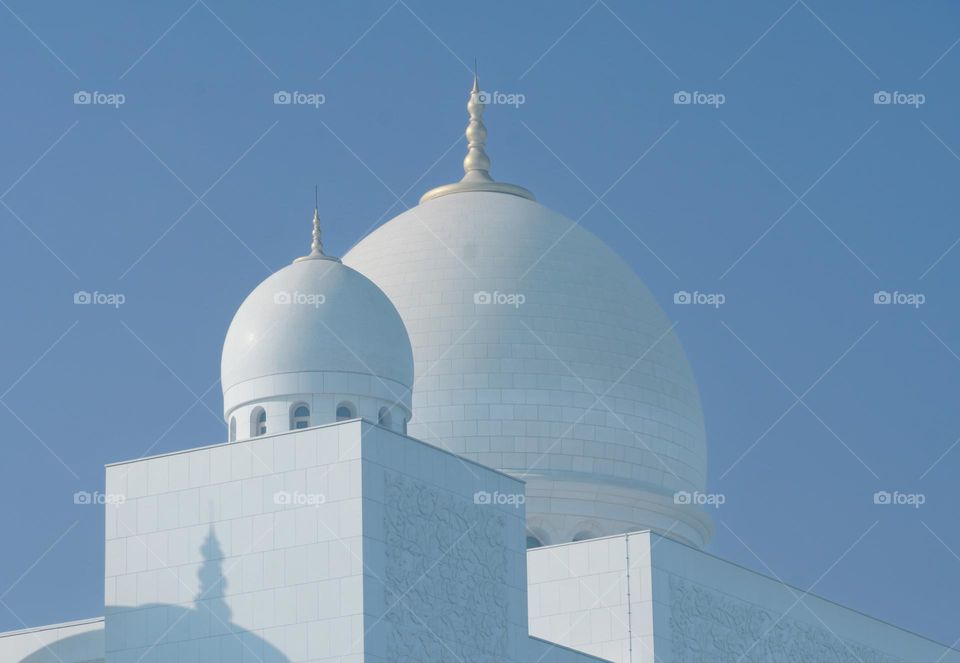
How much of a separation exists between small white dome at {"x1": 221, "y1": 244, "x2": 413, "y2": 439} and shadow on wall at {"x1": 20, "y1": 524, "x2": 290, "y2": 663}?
306 cm

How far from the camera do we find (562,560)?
116ft

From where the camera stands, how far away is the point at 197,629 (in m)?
29.6

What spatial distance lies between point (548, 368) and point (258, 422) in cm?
746

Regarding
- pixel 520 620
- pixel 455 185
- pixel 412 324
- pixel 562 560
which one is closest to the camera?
pixel 520 620

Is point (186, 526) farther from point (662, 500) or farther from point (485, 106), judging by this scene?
point (485, 106)

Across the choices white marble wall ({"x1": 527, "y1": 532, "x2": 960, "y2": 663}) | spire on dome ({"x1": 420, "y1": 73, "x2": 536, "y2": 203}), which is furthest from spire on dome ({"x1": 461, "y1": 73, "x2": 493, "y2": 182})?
white marble wall ({"x1": 527, "y1": 532, "x2": 960, "y2": 663})

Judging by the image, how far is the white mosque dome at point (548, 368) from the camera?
1519 inches

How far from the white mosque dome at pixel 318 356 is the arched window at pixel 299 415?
0.01 m

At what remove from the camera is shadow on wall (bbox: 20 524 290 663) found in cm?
2920

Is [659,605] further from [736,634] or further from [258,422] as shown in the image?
[258,422]

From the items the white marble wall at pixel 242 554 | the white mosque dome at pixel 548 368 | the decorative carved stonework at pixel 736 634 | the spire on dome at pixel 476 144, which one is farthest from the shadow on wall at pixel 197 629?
the spire on dome at pixel 476 144

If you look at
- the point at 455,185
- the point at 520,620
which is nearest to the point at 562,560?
the point at 520,620

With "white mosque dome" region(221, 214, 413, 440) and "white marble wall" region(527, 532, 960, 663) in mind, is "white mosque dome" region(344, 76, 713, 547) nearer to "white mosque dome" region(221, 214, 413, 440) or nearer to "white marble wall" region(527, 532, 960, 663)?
"white marble wall" region(527, 532, 960, 663)

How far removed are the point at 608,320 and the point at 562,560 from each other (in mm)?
6251
